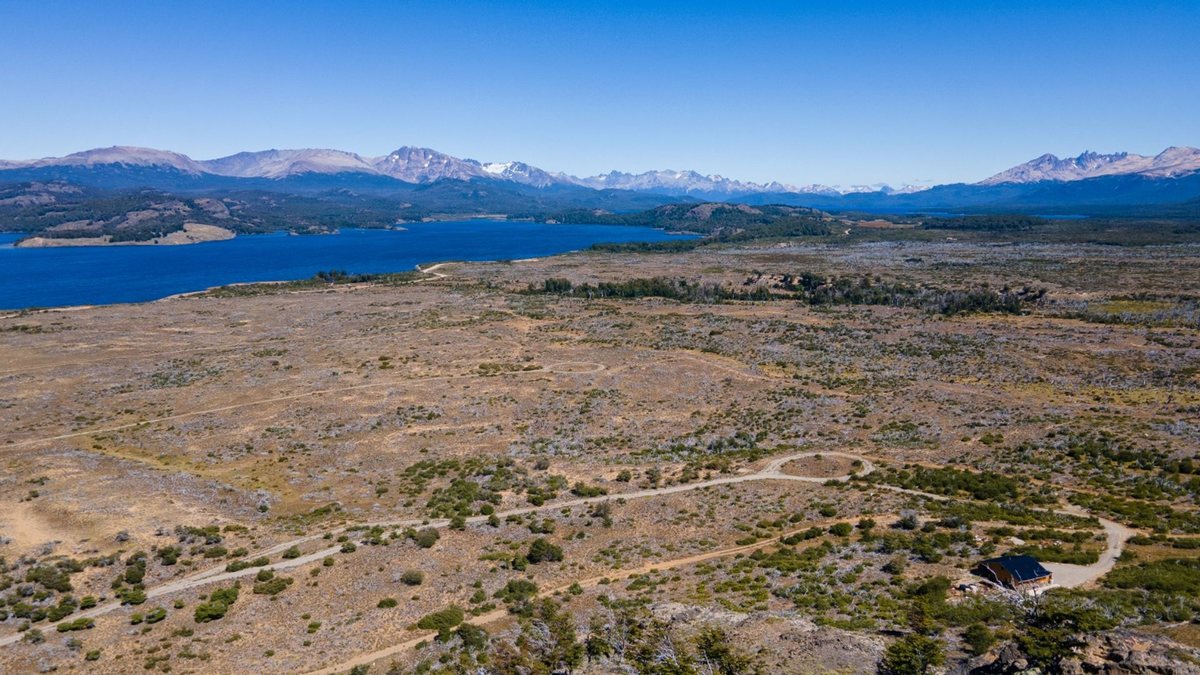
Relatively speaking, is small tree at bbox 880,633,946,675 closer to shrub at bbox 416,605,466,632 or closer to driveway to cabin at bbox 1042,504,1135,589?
driveway to cabin at bbox 1042,504,1135,589

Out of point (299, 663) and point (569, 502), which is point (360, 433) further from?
point (299, 663)

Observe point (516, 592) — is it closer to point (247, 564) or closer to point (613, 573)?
→ point (613, 573)

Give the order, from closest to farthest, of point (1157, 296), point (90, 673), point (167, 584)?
point (90, 673), point (167, 584), point (1157, 296)

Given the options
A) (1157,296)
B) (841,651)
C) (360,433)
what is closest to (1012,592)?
(841,651)

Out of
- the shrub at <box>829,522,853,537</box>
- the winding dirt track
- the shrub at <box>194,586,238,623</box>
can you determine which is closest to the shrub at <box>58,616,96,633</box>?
the winding dirt track

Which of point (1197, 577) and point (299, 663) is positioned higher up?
point (1197, 577)

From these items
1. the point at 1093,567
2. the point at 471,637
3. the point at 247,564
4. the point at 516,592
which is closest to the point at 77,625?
the point at 247,564

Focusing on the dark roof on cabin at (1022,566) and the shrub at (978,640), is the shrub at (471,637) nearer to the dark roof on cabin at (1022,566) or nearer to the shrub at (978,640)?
the shrub at (978,640)
